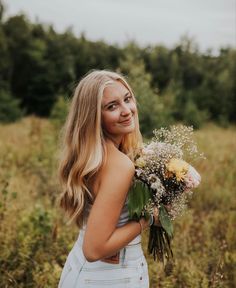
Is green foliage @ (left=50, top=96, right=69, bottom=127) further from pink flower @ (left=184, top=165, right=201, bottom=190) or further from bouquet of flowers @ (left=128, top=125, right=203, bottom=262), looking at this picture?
pink flower @ (left=184, top=165, right=201, bottom=190)

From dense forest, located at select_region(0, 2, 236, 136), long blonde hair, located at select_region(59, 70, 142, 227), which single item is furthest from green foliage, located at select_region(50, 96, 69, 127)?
dense forest, located at select_region(0, 2, 236, 136)

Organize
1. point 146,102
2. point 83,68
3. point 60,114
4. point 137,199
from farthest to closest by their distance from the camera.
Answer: point 83,68 < point 60,114 < point 146,102 < point 137,199

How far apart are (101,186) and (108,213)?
12cm

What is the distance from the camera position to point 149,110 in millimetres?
11883

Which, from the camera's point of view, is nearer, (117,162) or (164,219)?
(117,162)

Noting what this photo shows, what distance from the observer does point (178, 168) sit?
197 centimetres

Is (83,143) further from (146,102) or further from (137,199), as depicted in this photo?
(146,102)

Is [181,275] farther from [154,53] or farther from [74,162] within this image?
[154,53]

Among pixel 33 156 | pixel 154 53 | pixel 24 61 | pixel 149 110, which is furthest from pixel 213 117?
pixel 33 156

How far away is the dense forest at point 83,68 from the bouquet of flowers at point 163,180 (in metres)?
24.0

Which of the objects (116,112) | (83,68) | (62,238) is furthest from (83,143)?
(83,68)

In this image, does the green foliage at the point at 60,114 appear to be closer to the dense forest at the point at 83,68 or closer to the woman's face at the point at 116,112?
the woman's face at the point at 116,112

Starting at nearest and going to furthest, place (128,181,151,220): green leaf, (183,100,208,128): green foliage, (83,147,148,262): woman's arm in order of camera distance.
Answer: (83,147,148,262): woman's arm, (128,181,151,220): green leaf, (183,100,208,128): green foliage

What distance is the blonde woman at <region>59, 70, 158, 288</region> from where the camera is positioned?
1819 millimetres
